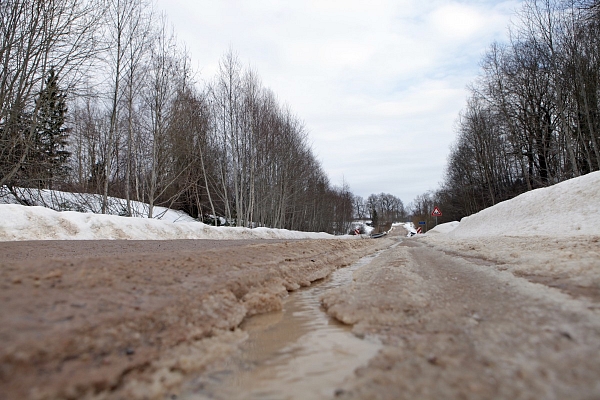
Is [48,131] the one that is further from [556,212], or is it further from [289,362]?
[556,212]

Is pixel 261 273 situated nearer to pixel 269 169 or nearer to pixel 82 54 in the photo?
pixel 82 54

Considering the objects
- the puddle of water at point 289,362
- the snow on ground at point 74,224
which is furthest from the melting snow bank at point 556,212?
the snow on ground at point 74,224

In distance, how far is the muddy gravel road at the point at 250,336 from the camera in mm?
1191

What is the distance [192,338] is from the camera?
6.09 feet

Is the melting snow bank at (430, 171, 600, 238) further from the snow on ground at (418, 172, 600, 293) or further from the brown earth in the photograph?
the brown earth

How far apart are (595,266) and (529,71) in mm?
27661

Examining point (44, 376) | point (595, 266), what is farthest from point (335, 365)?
point (595, 266)

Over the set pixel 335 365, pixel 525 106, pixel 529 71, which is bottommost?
pixel 335 365

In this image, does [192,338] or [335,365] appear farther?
[192,338]

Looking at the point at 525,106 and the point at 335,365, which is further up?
the point at 525,106

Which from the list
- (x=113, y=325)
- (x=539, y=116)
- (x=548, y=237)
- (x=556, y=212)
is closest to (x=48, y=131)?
(x=113, y=325)

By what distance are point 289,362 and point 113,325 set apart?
0.90m

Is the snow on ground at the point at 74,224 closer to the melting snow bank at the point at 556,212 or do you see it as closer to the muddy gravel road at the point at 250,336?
the muddy gravel road at the point at 250,336

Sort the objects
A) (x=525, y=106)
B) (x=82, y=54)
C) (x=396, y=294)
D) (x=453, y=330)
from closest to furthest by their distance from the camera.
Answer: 1. (x=453, y=330)
2. (x=396, y=294)
3. (x=82, y=54)
4. (x=525, y=106)
